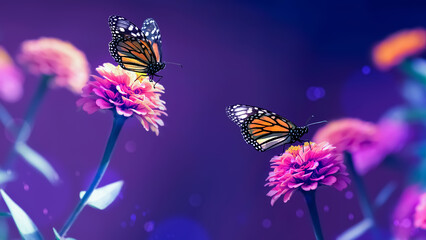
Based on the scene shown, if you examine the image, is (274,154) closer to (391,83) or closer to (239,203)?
(239,203)

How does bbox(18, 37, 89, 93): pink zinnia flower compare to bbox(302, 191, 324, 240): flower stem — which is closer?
bbox(302, 191, 324, 240): flower stem

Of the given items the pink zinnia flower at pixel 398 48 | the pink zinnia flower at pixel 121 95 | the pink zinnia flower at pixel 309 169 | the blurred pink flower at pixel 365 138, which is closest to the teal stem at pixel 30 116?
the pink zinnia flower at pixel 121 95

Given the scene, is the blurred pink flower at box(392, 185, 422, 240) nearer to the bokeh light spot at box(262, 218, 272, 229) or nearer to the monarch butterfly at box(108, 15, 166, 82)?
the bokeh light spot at box(262, 218, 272, 229)

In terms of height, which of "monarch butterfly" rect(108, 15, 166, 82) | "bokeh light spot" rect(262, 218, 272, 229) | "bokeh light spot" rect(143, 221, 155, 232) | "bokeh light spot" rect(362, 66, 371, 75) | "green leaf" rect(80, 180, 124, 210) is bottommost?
A: "bokeh light spot" rect(262, 218, 272, 229)

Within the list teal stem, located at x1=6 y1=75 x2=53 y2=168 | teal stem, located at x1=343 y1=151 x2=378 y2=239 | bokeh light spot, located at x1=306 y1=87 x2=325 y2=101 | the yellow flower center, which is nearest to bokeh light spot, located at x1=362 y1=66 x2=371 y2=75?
bokeh light spot, located at x1=306 y1=87 x2=325 y2=101

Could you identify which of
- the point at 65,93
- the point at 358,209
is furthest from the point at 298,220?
the point at 65,93

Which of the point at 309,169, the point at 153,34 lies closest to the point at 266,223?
the point at 309,169

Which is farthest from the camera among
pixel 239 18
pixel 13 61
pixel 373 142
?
pixel 239 18
